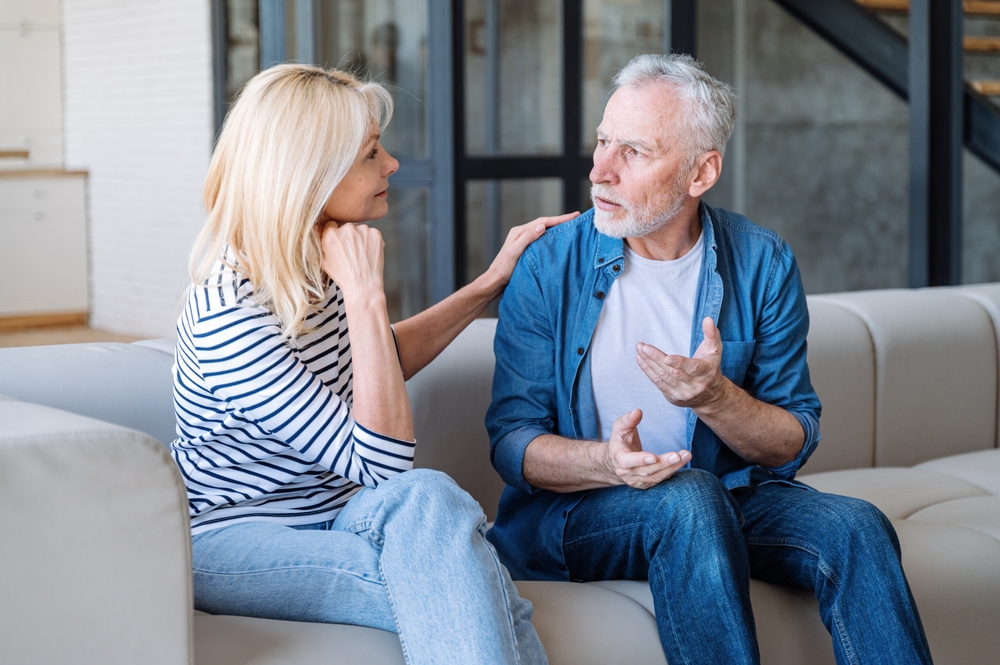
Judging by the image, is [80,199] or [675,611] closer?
[675,611]

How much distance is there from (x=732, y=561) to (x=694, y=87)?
0.80 meters

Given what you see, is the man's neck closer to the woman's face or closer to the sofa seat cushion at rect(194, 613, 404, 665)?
the woman's face

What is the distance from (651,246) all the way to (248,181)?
2.33 ft

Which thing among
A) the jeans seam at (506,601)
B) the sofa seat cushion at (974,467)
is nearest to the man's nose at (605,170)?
the jeans seam at (506,601)

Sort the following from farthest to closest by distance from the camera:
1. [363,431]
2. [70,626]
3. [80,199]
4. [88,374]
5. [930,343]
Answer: [80,199]
[930,343]
[88,374]
[363,431]
[70,626]

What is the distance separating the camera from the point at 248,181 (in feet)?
4.91

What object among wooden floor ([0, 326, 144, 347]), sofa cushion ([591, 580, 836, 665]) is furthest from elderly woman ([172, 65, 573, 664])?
wooden floor ([0, 326, 144, 347])

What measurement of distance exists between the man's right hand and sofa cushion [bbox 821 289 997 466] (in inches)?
49.0

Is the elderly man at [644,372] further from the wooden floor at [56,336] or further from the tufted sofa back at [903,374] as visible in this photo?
the wooden floor at [56,336]

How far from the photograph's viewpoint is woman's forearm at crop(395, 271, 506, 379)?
180 centimetres

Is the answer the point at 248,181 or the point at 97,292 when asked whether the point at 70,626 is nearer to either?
the point at 248,181

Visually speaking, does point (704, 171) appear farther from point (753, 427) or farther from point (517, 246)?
point (753, 427)

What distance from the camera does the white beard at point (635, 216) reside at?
5.78ft

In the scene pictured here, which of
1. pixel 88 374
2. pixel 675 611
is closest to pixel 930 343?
pixel 675 611
